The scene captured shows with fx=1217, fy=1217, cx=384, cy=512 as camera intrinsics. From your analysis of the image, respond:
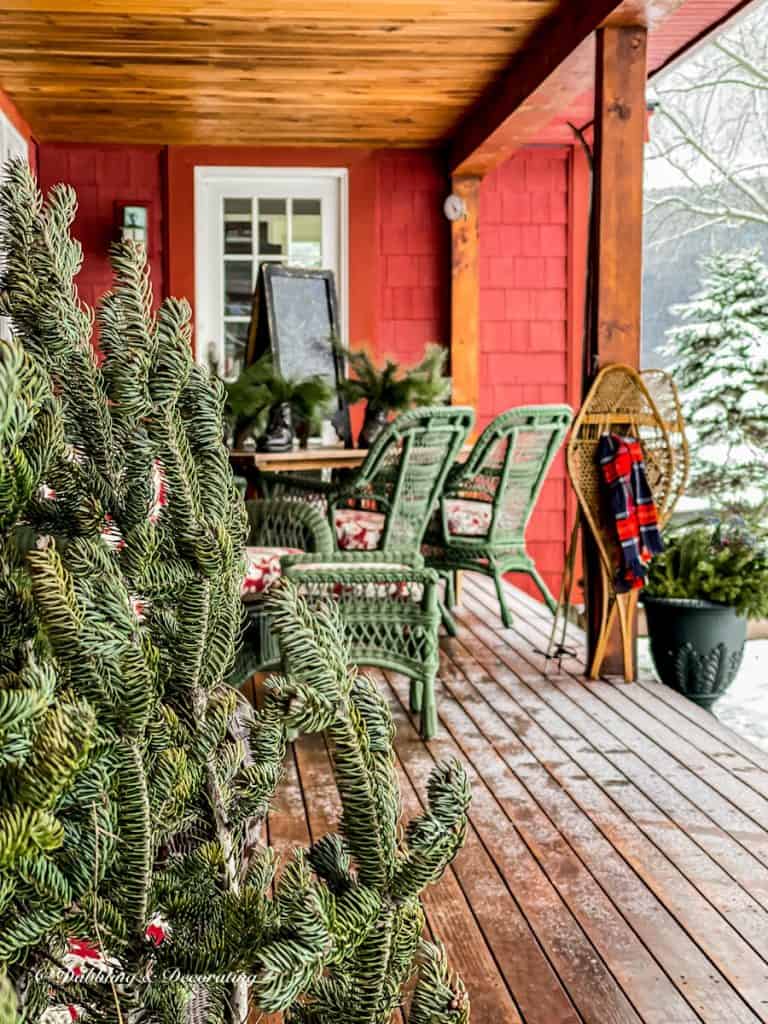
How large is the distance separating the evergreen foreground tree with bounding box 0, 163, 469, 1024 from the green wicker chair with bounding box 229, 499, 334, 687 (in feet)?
7.72

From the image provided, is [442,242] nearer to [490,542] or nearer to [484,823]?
[490,542]

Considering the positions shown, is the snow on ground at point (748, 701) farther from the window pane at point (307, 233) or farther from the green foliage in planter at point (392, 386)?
the window pane at point (307, 233)

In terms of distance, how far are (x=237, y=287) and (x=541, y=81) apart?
291cm

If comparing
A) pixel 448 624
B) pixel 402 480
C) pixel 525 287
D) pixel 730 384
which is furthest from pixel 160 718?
pixel 730 384

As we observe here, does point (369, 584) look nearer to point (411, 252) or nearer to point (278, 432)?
point (278, 432)

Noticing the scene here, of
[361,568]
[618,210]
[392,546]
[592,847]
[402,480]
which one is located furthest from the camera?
[392,546]

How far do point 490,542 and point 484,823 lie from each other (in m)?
2.55

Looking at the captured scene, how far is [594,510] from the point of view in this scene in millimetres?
4496

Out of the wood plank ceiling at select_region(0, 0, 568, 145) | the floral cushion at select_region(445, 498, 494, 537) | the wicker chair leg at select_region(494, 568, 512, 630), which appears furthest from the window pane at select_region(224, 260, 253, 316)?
the wicker chair leg at select_region(494, 568, 512, 630)

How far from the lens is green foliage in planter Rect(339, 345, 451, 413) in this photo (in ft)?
18.7

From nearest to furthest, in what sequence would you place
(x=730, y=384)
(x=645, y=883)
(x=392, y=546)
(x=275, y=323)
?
(x=645, y=883), (x=392, y=546), (x=275, y=323), (x=730, y=384)

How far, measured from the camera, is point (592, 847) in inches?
112

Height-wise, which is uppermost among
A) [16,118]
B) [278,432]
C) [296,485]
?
[16,118]

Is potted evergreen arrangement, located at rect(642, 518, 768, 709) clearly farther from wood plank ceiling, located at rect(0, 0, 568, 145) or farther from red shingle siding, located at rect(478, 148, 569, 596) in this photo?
red shingle siding, located at rect(478, 148, 569, 596)
